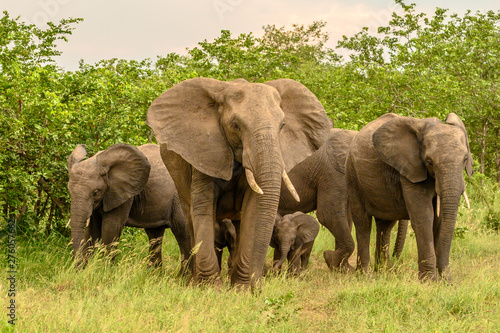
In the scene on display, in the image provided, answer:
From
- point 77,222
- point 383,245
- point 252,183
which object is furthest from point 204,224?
point 383,245

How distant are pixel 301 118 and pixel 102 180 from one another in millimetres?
2549

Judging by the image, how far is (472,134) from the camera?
1612 centimetres

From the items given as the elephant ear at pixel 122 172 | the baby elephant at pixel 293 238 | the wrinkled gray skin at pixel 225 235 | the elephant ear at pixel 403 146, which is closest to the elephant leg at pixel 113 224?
the elephant ear at pixel 122 172

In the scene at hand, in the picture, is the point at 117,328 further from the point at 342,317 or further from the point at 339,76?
the point at 339,76

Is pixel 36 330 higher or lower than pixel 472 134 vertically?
lower

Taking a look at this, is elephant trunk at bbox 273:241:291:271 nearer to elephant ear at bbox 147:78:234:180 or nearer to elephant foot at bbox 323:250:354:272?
elephant foot at bbox 323:250:354:272

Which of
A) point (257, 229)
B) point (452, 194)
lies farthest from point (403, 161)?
point (257, 229)

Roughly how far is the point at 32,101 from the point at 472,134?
11440 millimetres

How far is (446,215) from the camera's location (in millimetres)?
6711

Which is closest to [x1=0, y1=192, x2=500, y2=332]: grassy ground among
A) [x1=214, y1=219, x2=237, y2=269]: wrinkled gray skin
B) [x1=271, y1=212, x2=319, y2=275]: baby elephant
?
[x1=271, y1=212, x2=319, y2=275]: baby elephant

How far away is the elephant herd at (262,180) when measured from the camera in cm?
589

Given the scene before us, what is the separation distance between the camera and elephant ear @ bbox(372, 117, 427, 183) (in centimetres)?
720

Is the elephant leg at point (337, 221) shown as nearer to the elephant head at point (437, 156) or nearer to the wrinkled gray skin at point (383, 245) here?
the wrinkled gray skin at point (383, 245)

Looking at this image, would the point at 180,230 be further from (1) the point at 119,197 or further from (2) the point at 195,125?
(2) the point at 195,125
